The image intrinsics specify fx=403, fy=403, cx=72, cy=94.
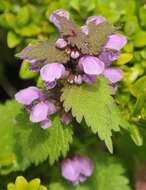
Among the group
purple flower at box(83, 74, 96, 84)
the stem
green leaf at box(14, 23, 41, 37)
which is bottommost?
the stem

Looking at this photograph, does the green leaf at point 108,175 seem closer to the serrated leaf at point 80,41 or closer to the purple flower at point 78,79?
the purple flower at point 78,79

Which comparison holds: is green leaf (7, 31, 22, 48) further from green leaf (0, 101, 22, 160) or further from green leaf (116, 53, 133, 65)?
green leaf (116, 53, 133, 65)

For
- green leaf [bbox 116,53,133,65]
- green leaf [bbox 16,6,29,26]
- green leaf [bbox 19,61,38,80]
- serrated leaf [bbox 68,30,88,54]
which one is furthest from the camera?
green leaf [bbox 16,6,29,26]

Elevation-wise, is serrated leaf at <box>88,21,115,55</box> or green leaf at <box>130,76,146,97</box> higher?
serrated leaf at <box>88,21,115,55</box>

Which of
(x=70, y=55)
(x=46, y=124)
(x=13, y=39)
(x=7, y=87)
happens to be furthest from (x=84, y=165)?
(x=7, y=87)

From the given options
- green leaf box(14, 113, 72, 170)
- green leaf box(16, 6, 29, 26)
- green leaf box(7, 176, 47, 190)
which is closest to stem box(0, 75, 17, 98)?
green leaf box(16, 6, 29, 26)

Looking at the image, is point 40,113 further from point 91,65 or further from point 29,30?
point 29,30
